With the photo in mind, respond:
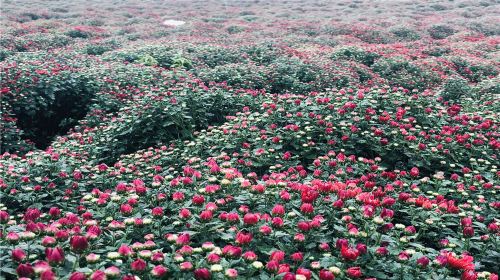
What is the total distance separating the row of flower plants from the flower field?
0.05 feet

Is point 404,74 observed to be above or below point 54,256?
below

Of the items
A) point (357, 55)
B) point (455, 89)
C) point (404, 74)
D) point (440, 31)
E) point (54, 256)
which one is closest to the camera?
point (54, 256)

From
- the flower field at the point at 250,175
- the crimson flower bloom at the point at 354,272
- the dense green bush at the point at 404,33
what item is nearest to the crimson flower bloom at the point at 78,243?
the flower field at the point at 250,175

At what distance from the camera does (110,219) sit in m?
3.10

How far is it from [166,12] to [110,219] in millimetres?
31607

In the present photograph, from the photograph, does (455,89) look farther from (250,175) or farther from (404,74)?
(250,175)

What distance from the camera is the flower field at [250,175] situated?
8.36 feet

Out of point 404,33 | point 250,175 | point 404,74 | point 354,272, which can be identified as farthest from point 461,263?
point 404,33

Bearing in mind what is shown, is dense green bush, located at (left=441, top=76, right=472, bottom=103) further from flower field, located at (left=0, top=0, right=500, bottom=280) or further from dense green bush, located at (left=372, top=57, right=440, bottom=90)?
dense green bush, located at (left=372, top=57, right=440, bottom=90)

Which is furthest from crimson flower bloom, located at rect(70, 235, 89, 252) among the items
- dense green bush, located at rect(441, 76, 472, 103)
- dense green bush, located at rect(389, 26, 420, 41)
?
dense green bush, located at rect(389, 26, 420, 41)

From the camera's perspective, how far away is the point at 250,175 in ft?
11.8

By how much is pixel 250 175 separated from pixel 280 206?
66 centimetres

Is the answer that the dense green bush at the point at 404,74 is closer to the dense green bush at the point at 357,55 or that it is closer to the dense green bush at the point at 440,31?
the dense green bush at the point at 357,55

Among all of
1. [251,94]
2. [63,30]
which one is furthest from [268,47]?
[63,30]
